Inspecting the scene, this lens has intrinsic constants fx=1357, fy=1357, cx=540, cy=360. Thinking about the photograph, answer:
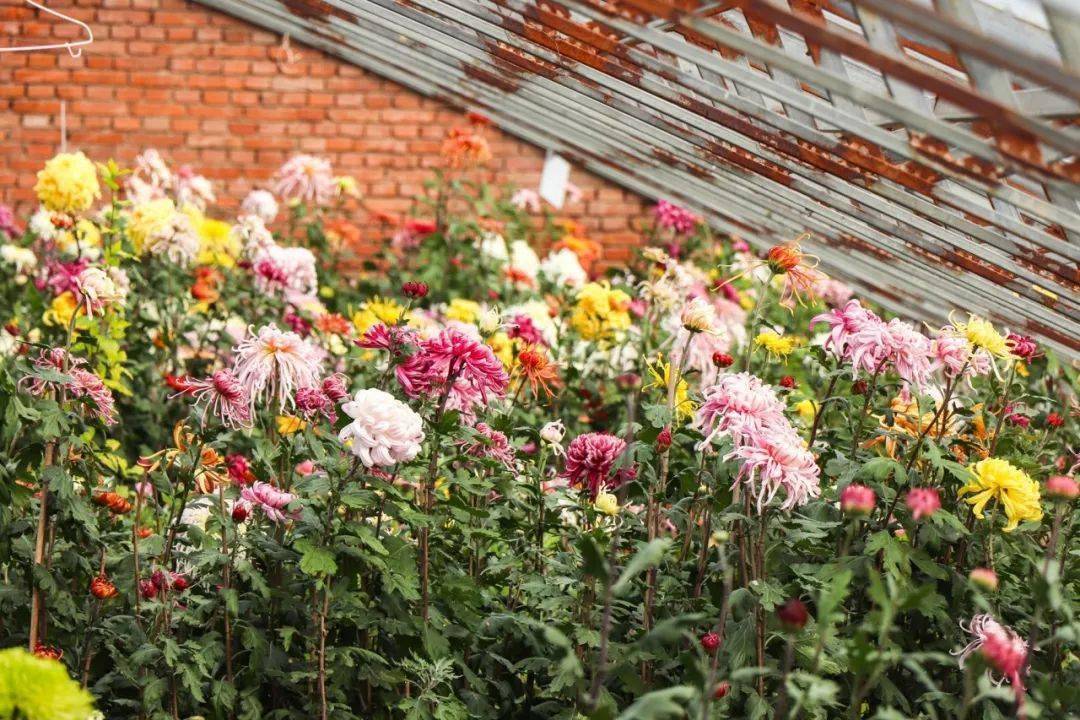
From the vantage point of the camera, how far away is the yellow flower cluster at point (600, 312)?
3.52m

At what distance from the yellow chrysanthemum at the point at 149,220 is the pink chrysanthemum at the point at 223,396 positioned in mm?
1933

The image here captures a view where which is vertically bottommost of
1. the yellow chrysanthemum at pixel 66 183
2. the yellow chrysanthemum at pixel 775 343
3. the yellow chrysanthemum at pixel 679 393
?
the yellow chrysanthemum at pixel 679 393

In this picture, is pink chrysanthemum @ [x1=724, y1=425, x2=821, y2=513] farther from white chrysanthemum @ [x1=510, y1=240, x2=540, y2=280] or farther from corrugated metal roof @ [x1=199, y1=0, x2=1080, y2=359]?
white chrysanthemum @ [x1=510, y1=240, x2=540, y2=280]

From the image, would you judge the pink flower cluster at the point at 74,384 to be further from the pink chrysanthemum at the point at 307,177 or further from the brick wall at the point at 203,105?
the brick wall at the point at 203,105

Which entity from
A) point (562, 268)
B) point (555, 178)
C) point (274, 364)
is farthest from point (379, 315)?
point (555, 178)

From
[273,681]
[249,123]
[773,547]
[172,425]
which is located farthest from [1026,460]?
[249,123]

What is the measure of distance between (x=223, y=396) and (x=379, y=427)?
314 millimetres

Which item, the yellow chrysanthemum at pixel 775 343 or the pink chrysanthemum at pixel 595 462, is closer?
the pink chrysanthemum at pixel 595 462

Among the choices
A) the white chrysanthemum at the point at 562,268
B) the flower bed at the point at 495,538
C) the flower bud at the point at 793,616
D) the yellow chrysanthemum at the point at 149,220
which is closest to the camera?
the flower bud at the point at 793,616

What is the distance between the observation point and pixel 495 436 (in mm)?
2131

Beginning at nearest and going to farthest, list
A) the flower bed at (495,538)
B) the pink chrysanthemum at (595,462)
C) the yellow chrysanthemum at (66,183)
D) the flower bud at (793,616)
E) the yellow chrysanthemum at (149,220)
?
the flower bud at (793,616) → the flower bed at (495,538) → the pink chrysanthemum at (595,462) → the yellow chrysanthemum at (66,183) → the yellow chrysanthemum at (149,220)

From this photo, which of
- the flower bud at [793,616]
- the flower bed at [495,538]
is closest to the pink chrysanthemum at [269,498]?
the flower bed at [495,538]

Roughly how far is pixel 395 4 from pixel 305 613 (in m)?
1.22

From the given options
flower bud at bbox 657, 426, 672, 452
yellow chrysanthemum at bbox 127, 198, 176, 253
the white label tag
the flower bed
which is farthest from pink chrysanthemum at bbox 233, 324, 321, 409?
the white label tag
